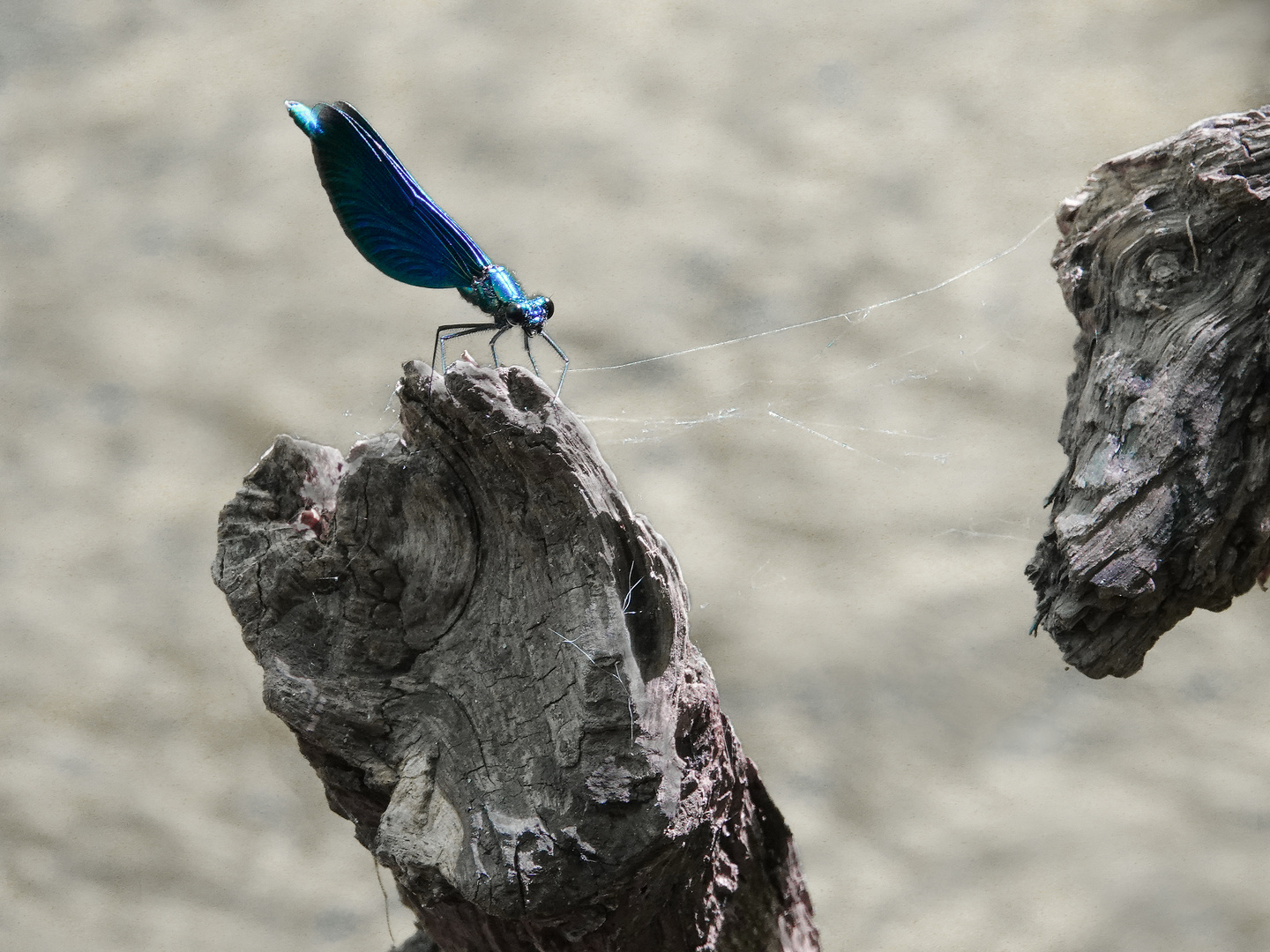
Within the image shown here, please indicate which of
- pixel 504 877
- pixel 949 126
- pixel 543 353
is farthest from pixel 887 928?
pixel 949 126

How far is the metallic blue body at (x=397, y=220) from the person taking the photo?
37.8 inches

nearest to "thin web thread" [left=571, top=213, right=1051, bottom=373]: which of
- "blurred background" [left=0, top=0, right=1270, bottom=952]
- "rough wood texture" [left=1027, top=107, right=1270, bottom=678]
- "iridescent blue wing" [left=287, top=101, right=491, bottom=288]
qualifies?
"blurred background" [left=0, top=0, right=1270, bottom=952]

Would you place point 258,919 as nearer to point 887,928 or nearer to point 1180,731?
point 887,928

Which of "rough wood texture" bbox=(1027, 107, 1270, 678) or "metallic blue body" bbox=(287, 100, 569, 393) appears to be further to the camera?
"rough wood texture" bbox=(1027, 107, 1270, 678)

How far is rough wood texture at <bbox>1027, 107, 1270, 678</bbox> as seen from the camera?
42.3 inches

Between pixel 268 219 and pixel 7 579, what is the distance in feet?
2.38

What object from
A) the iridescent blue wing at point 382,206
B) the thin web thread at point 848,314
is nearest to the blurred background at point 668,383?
the thin web thread at point 848,314

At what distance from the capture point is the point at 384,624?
3.22ft

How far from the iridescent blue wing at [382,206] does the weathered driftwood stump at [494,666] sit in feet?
0.47

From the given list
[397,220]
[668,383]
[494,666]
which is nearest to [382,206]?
[397,220]

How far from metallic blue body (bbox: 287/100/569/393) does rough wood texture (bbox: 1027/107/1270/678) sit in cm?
52

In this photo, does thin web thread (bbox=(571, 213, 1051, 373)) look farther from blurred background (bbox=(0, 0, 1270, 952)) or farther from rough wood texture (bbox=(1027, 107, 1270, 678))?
rough wood texture (bbox=(1027, 107, 1270, 678))

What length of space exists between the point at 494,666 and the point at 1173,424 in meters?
0.66

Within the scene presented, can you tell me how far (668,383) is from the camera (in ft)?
6.29
